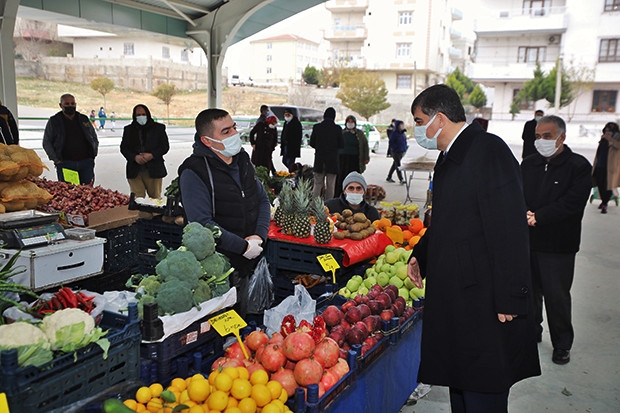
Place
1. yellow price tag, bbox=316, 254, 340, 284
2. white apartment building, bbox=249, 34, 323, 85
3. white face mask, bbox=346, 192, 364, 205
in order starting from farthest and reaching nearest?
white apartment building, bbox=249, 34, 323, 85
white face mask, bbox=346, 192, 364, 205
yellow price tag, bbox=316, 254, 340, 284

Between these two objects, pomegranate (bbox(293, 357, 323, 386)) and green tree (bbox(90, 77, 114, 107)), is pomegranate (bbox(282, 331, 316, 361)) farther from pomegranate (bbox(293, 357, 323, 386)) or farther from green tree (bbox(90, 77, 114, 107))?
green tree (bbox(90, 77, 114, 107))

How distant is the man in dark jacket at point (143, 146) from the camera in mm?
7266

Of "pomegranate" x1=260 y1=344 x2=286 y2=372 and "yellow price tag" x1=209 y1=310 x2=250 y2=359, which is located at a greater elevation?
"yellow price tag" x1=209 y1=310 x2=250 y2=359

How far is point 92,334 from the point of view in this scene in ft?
6.04

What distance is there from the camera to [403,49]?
165ft

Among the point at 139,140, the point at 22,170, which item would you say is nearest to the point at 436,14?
the point at 139,140

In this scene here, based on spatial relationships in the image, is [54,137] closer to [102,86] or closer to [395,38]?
[102,86]

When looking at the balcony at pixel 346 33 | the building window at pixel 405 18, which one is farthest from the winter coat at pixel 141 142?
the balcony at pixel 346 33

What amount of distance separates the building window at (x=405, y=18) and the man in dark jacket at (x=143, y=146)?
47.1 metres

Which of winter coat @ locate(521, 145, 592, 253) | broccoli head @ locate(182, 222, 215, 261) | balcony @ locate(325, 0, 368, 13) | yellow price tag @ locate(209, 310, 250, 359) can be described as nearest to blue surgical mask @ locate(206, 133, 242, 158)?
broccoli head @ locate(182, 222, 215, 261)

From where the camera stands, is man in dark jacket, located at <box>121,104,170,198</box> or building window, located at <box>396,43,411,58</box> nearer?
man in dark jacket, located at <box>121,104,170,198</box>

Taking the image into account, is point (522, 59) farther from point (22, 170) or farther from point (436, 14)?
point (22, 170)

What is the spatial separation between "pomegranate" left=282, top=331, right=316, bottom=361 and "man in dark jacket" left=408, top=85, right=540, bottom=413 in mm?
518

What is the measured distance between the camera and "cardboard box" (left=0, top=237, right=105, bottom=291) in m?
3.28
